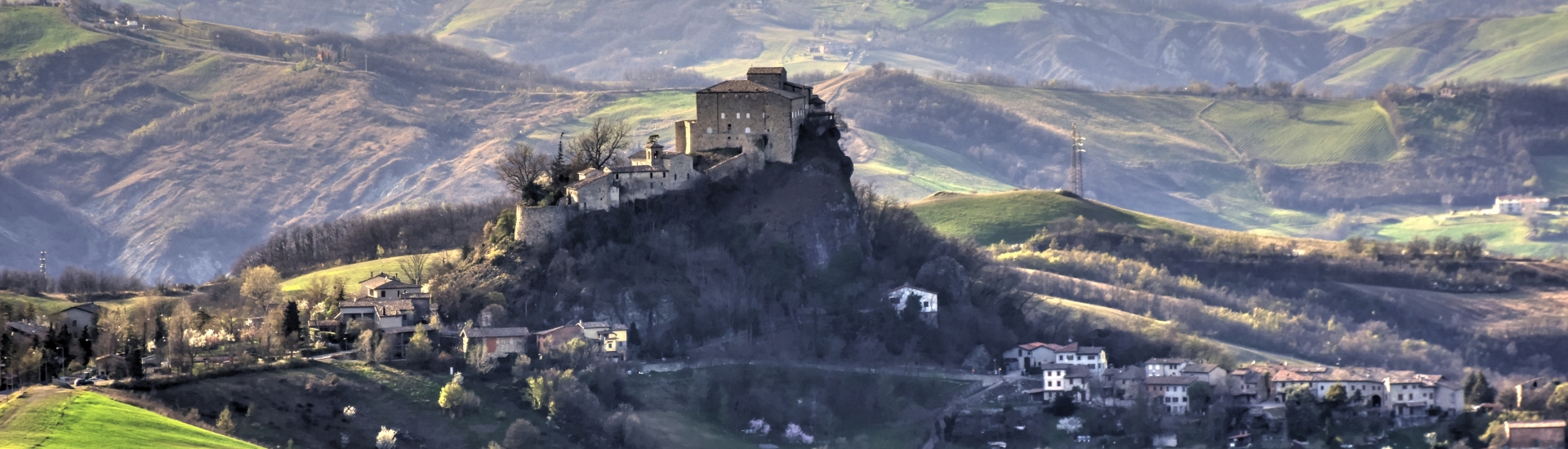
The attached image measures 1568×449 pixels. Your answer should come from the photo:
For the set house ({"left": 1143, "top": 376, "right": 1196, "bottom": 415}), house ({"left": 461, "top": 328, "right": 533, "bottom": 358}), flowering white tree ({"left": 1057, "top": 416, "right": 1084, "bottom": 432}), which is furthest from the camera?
house ({"left": 1143, "top": 376, "right": 1196, "bottom": 415})

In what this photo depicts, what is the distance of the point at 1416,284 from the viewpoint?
159 metres

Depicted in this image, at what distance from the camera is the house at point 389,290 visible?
348 ft

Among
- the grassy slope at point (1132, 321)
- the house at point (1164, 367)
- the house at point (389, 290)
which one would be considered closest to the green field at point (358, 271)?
the house at point (389, 290)

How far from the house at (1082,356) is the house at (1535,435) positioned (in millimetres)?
18015

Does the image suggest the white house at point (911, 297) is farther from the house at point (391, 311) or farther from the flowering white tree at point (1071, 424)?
the house at point (391, 311)

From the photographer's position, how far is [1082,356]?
109125 millimetres

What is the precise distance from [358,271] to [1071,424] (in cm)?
3852

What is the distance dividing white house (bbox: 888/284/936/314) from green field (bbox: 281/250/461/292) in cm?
2109

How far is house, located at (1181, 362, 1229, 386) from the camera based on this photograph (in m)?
107

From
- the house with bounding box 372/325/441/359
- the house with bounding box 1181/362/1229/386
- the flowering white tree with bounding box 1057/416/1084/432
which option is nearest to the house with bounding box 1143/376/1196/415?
the house with bounding box 1181/362/1229/386

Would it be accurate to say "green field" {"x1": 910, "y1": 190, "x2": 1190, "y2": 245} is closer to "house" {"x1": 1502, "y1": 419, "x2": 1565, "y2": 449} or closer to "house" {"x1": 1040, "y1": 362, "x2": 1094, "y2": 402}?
"house" {"x1": 1040, "y1": 362, "x2": 1094, "y2": 402}

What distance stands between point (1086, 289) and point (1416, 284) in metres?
29.4

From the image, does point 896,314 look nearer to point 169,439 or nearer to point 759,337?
point 759,337

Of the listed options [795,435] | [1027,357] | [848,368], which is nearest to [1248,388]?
[1027,357]
